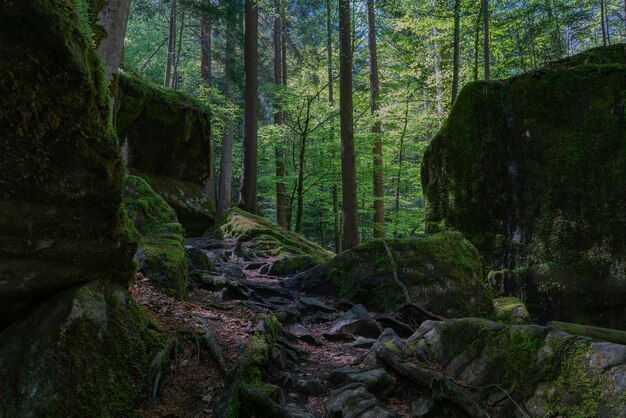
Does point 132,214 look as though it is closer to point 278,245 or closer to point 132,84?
point 278,245

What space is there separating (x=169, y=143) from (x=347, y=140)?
558 cm

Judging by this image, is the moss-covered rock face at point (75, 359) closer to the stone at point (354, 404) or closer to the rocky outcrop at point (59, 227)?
the rocky outcrop at point (59, 227)

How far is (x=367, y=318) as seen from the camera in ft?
18.2

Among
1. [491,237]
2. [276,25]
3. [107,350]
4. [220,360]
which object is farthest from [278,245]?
[276,25]

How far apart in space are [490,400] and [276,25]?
873 inches

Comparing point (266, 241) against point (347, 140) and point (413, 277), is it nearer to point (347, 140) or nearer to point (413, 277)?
point (347, 140)

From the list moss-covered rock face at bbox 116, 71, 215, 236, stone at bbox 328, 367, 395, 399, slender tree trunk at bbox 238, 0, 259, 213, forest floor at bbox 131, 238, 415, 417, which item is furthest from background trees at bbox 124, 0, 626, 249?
stone at bbox 328, 367, 395, 399

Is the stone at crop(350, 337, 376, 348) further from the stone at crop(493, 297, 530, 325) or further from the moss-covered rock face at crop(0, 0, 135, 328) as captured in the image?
the moss-covered rock face at crop(0, 0, 135, 328)

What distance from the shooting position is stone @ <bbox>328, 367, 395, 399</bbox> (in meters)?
3.54

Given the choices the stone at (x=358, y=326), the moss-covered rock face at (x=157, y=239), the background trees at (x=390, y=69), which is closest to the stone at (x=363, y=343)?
the stone at (x=358, y=326)

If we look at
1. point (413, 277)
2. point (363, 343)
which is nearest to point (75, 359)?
point (363, 343)

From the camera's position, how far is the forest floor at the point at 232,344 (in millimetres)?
2955

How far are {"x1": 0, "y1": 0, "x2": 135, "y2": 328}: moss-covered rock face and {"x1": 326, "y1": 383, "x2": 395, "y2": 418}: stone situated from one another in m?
2.03

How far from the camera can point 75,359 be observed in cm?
248
